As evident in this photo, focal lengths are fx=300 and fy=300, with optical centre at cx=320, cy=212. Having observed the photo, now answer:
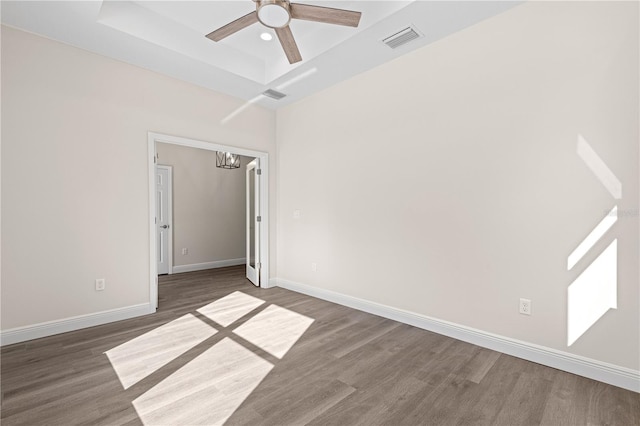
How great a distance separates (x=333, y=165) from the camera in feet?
13.3

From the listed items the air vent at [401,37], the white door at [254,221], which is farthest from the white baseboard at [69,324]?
the air vent at [401,37]

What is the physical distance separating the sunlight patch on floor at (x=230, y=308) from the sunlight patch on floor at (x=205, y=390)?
78cm

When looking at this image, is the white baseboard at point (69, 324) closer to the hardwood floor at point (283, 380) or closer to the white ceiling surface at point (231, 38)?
the hardwood floor at point (283, 380)

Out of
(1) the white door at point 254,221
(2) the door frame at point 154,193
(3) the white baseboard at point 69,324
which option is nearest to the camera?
(3) the white baseboard at point 69,324

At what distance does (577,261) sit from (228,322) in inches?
125

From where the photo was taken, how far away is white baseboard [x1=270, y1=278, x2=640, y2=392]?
208 centimetres

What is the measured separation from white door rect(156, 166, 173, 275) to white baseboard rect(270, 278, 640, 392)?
3.87 m

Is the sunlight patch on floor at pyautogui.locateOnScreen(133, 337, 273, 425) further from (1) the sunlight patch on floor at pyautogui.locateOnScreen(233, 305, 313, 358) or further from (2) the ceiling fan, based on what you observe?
(2) the ceiling fan

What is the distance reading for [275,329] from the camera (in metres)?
3.05

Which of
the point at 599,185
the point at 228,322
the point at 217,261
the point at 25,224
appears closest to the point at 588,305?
the point at 599,185

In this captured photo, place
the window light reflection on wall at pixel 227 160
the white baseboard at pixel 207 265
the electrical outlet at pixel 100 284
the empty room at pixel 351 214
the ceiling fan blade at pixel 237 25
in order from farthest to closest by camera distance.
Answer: the window light reflection on wall at pixel 227 160, the white baseboard at pixel 207 265, the electrical outlet at pixel 100 284, the ceiling fan blade at pixel 237 25, the empty room at pixel 351 214

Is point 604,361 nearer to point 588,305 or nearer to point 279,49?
point 588,305

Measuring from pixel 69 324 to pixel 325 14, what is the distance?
146 inches

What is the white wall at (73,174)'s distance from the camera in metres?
2.74
